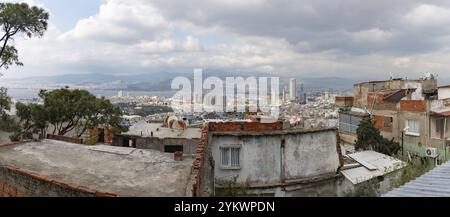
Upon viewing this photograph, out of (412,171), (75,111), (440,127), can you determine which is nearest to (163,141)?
(75,111)

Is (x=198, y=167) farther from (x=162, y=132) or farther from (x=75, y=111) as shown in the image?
(x=162, y=132)

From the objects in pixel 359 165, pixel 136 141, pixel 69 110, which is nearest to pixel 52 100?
pixel 69 110

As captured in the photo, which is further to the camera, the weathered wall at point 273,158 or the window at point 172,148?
the window at point 172,148

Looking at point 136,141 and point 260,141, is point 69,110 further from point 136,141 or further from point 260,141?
point 260,141

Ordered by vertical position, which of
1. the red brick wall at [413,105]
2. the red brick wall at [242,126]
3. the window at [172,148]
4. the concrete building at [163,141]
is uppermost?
the red brick wall at [413,105]

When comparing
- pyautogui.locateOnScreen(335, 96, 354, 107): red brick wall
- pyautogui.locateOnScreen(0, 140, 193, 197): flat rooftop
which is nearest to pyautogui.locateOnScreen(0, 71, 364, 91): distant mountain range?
pyautogui.locateOnScreen(335, 96, 354, 107): red brick wall

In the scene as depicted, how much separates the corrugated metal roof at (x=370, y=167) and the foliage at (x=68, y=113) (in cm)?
1392

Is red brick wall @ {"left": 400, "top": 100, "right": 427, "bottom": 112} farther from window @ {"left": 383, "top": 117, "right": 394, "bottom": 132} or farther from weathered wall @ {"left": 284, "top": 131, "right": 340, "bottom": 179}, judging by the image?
weathered wall @ {"left": 284, "top": 131, "right": 340, "bottom": 179}

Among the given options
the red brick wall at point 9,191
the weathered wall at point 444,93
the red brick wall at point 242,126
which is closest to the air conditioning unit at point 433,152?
the weathered wall at point 444,93

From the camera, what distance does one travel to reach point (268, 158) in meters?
17.6

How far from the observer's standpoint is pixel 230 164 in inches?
682

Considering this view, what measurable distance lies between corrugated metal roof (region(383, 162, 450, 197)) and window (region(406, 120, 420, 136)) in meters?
21.1

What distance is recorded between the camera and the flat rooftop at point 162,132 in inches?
1062

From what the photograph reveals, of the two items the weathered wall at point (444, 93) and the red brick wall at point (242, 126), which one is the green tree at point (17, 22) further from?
the weathered wall at point (444, 93)
